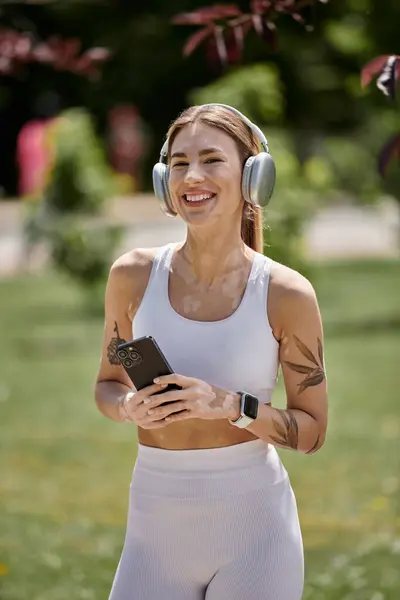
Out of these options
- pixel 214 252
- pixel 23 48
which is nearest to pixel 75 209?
Result: pixel 23 48

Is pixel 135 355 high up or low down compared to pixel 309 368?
up

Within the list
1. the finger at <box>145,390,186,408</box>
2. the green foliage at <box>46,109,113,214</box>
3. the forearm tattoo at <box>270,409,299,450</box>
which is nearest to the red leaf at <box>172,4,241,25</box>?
the forearm tattoo at <box>270,409,299,450</box>

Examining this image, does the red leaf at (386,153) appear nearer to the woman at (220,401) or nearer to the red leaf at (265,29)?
the woman at (220,401)

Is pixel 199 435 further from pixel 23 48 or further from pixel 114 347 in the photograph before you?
pixel 23 48

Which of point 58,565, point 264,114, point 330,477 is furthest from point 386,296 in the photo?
point 58,565

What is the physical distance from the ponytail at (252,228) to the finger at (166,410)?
25.7 inches

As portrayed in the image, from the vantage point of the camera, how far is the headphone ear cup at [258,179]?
11.5ft

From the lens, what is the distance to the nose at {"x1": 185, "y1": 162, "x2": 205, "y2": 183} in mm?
3504

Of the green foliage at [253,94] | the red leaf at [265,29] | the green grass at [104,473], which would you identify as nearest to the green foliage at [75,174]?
the green grass at [104,473]

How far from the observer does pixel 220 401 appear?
3352mm

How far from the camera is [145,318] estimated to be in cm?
359

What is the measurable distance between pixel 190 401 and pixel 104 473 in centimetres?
633

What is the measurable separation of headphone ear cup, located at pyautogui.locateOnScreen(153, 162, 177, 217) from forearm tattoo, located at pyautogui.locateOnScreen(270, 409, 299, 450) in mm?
634

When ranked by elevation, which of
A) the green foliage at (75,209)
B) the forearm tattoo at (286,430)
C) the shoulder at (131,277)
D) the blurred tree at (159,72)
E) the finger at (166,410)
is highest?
the shoulder at (131,277)
